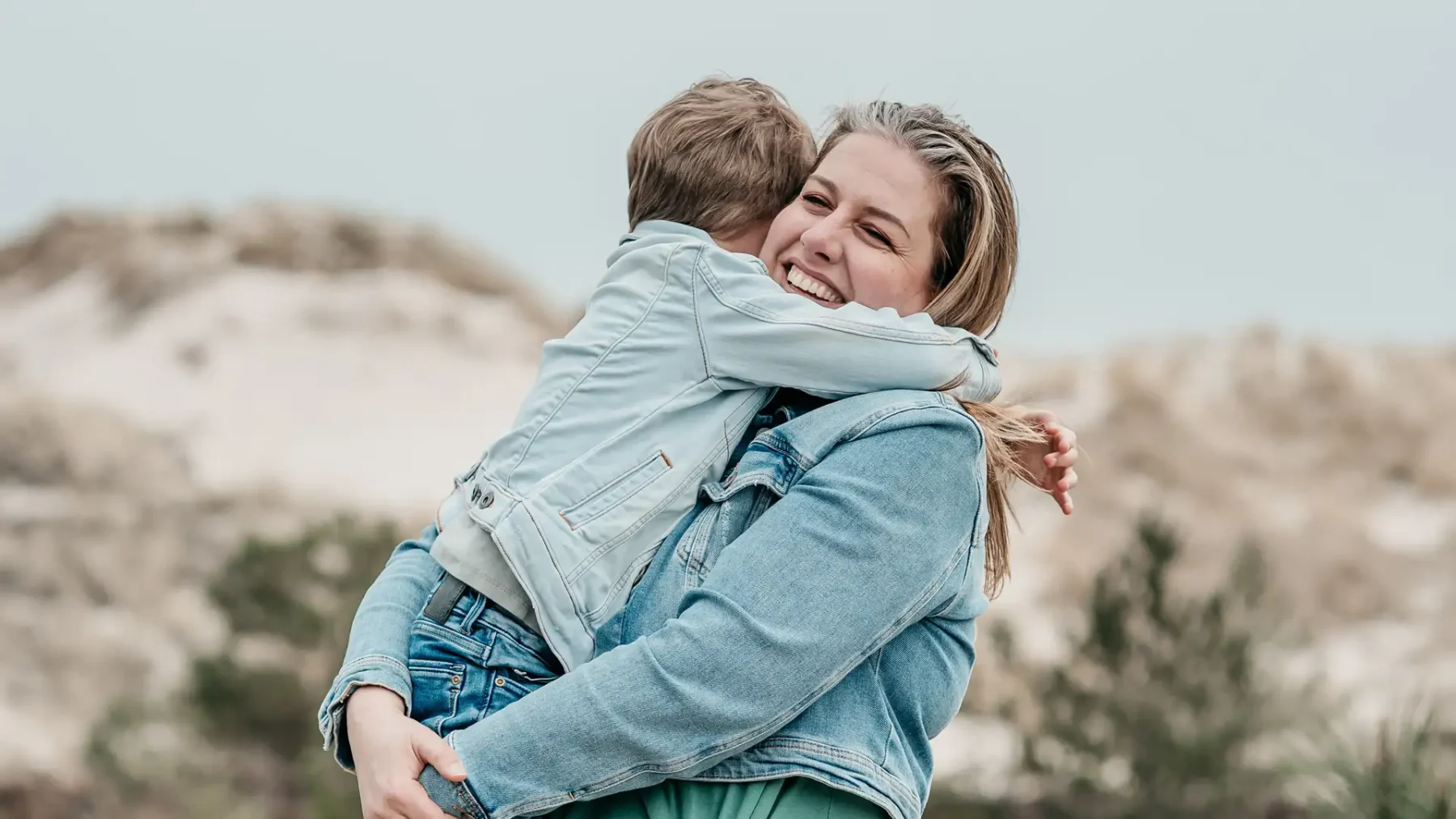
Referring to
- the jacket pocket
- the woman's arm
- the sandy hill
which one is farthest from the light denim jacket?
the sandy hill

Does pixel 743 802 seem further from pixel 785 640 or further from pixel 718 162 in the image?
pixel 718 162

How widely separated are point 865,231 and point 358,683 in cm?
69

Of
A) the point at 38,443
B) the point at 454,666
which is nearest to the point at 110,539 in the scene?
the point at 38,443

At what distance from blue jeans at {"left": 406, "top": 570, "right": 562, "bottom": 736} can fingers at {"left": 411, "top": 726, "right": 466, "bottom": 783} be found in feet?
0.19

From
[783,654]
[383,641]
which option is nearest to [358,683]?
[383,641]

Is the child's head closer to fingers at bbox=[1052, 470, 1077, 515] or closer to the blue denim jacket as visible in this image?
the blue denim jacket

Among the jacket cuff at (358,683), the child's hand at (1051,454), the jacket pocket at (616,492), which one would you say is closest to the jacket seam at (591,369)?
the jacket pocket at (616,492)

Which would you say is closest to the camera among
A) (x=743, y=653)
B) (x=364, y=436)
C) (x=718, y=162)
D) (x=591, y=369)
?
(x=743, y=653)

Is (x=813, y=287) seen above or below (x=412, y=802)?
above

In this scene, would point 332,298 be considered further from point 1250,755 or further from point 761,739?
point 761,739

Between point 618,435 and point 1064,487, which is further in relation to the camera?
point 1064,487

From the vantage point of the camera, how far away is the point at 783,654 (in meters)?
1.28

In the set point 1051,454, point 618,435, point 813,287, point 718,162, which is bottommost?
point 1051,454

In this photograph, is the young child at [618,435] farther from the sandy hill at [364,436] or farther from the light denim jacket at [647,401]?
the sandy hill at [364,436]
